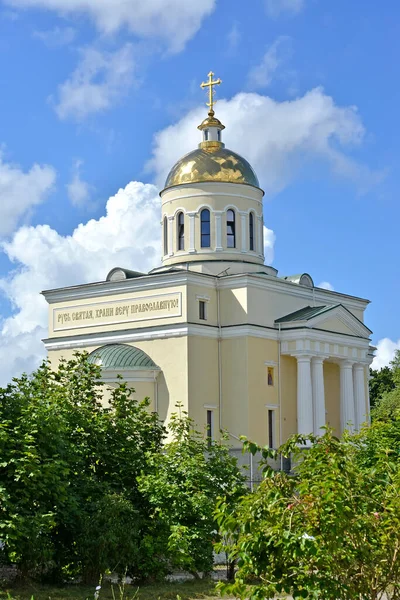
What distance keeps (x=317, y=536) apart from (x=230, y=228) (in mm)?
32003

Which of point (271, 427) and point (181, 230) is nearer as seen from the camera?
point (271, 427)

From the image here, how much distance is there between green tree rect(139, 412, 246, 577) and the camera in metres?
16.5

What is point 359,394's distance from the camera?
40688 millimetres

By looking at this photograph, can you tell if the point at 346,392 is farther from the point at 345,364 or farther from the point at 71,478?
the point at 71,478

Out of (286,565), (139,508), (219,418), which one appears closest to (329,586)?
(286,565)

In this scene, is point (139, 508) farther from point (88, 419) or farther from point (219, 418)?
point (219, 418)

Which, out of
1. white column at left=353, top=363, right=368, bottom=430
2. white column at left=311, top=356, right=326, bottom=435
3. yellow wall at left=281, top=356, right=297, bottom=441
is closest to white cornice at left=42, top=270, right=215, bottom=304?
yellow wall at left=281, top=356, right=297, bottom=441

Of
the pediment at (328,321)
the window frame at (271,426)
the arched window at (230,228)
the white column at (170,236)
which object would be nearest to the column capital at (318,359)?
the pediment at (328,321)

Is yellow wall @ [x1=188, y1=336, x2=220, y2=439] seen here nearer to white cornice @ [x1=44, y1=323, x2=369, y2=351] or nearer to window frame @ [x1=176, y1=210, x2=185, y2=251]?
white cornice @ [x1=44, y1=323, x2=369, y2=351]

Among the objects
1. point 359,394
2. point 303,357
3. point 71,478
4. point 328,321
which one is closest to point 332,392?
point 359,394

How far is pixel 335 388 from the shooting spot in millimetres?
40875

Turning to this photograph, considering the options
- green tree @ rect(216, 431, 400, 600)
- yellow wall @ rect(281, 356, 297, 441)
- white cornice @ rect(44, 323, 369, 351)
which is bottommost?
green tree @ rect(216, 431, 400, 600)

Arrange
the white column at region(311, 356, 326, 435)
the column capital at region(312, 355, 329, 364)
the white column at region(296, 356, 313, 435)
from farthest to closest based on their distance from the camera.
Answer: the column capital at region(312, 355, 329, 364) → the white column at region(311, 356, 326, 435) → the white column at region(296, 356, 313, 435)

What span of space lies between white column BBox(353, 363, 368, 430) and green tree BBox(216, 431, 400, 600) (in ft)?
104
